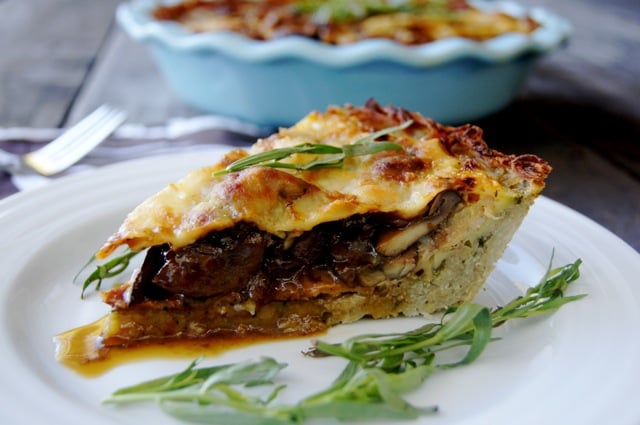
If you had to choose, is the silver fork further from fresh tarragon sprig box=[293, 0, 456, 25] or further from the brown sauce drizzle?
the brown sauce drizzle

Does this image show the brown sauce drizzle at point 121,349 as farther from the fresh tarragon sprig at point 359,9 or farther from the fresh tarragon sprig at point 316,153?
the fresh tarragon sprig at point 359,9

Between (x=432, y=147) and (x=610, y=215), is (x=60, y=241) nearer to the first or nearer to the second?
(x=432, y=147)

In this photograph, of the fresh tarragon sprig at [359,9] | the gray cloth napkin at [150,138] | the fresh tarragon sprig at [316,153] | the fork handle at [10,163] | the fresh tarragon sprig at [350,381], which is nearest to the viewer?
the fresh tarragon sprig at [350,381]

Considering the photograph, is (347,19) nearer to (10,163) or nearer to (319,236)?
(10,163)

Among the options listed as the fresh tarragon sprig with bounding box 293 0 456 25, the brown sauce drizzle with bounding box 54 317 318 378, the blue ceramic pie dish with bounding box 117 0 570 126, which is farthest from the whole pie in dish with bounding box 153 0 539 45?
the brown sauce drizzle with bounding box 54 317 318 378

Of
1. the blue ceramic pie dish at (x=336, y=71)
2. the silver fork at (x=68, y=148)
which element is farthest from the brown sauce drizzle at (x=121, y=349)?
the blue ceramic pie dish at (x=336, y=71)

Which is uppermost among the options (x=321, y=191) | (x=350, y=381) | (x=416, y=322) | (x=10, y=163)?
(x=321, y=191)

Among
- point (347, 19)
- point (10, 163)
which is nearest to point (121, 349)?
point (10, 163)
